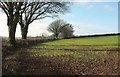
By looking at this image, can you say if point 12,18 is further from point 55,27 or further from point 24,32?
point 55,27

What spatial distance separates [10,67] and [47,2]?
3384 centimetres

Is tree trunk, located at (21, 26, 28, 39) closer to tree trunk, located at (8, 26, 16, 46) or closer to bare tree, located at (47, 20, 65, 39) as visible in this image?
tree trunk, located at (8, 26, 16, 46)

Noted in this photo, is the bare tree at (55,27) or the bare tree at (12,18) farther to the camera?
the bare tree at (55,27)

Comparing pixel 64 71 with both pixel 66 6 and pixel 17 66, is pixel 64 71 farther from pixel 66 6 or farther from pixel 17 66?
pixel 66 6

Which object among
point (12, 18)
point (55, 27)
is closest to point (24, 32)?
point (12, 18)

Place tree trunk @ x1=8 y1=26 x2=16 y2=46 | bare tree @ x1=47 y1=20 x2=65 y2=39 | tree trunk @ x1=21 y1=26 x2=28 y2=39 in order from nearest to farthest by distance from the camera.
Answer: tree trunk @ x1=8 y1=26 x2=16 y2=46 → tree trunk @ x1=21 y1=26 x2=28 y2=39 → bare tree @ x1=47 y1=20 x2=65 y2=39

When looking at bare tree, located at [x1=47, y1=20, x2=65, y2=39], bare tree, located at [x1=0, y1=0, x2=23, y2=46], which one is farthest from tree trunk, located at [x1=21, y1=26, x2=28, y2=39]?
bare tree, located at [x1=47, y1=20, x2=65, y2=39]

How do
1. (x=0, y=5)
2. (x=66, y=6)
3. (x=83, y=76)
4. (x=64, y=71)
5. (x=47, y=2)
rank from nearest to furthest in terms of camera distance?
1. (x=83, y=76)
2. (x=64, y=71)
3. (x=0, y=5)
4. (x=66, y=6)
5. (x=47, y=2)

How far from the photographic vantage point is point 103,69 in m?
16.2

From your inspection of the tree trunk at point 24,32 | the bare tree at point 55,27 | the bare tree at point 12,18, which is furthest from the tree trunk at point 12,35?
the bare tree at point 55,27

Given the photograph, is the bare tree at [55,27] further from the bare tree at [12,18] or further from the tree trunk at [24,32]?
the bare tree at [12,18]

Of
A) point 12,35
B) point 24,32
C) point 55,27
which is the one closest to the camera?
point 12,35

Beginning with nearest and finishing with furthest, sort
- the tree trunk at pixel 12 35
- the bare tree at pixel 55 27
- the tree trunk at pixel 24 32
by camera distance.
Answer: the tree trunk at pixel 12 35 → the tree trunk at pixel 24 32 → the bare tree at pixel 55 27

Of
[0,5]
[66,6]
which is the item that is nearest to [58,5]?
[66,6]
